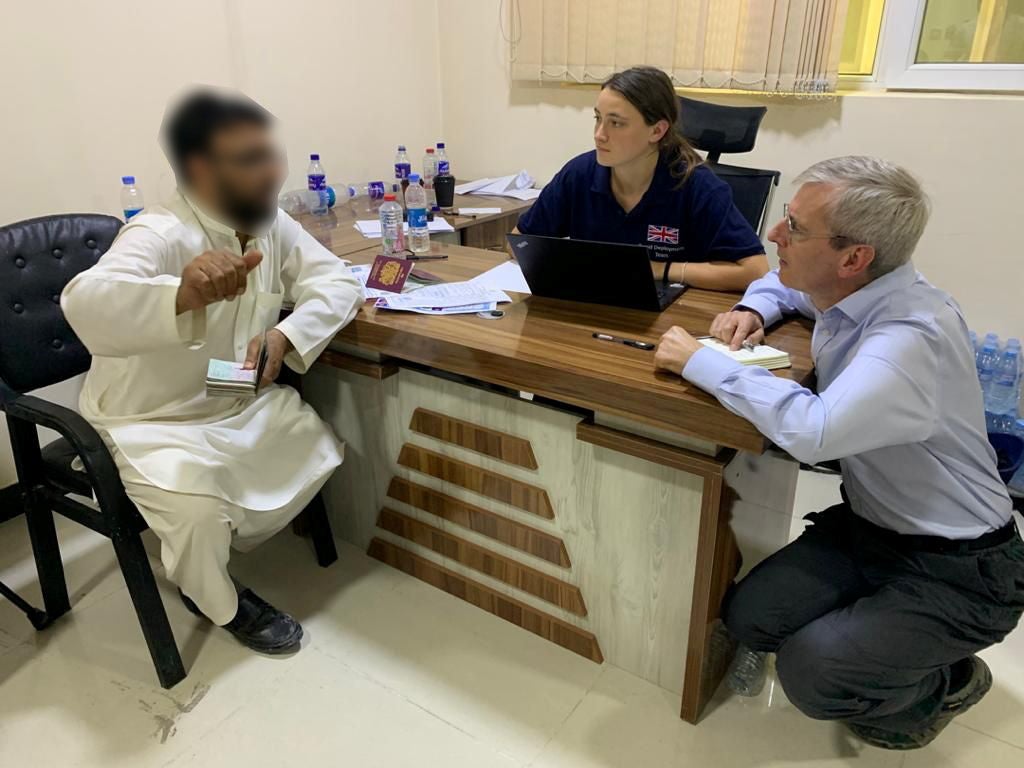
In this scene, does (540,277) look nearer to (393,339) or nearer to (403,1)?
(393,339)

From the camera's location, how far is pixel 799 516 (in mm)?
2207

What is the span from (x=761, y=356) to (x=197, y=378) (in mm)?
1154

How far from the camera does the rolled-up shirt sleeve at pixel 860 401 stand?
1.09 m

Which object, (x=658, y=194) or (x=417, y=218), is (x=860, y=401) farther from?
(x=417, y=218)

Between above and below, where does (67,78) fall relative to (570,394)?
above

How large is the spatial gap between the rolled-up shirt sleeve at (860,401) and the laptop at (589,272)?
1.33 feet

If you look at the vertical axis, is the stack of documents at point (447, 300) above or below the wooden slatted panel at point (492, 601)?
above

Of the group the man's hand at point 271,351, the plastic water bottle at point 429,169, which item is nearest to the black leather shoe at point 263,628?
the man's hand at point 271,351

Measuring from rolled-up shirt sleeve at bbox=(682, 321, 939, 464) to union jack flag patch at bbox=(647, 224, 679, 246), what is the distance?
0.76 meters

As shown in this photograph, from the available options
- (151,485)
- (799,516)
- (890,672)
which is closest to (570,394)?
(890,672)

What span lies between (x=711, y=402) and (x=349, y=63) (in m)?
2.37

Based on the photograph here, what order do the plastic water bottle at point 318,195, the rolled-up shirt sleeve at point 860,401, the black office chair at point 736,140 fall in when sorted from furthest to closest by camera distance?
the plastic water bottle at point 318,195, the black office chair at point 736,140, the rolled-up shirt sleeve at point 860,401

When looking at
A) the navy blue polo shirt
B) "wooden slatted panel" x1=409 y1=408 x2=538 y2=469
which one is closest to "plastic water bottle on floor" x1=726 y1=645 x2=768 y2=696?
"wooden slatted panel" x1=409 y1=408 x2=538 y2=469

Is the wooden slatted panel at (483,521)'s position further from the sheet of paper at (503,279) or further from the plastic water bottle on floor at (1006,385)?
the plastic water bottle on floor at (1006,385)
